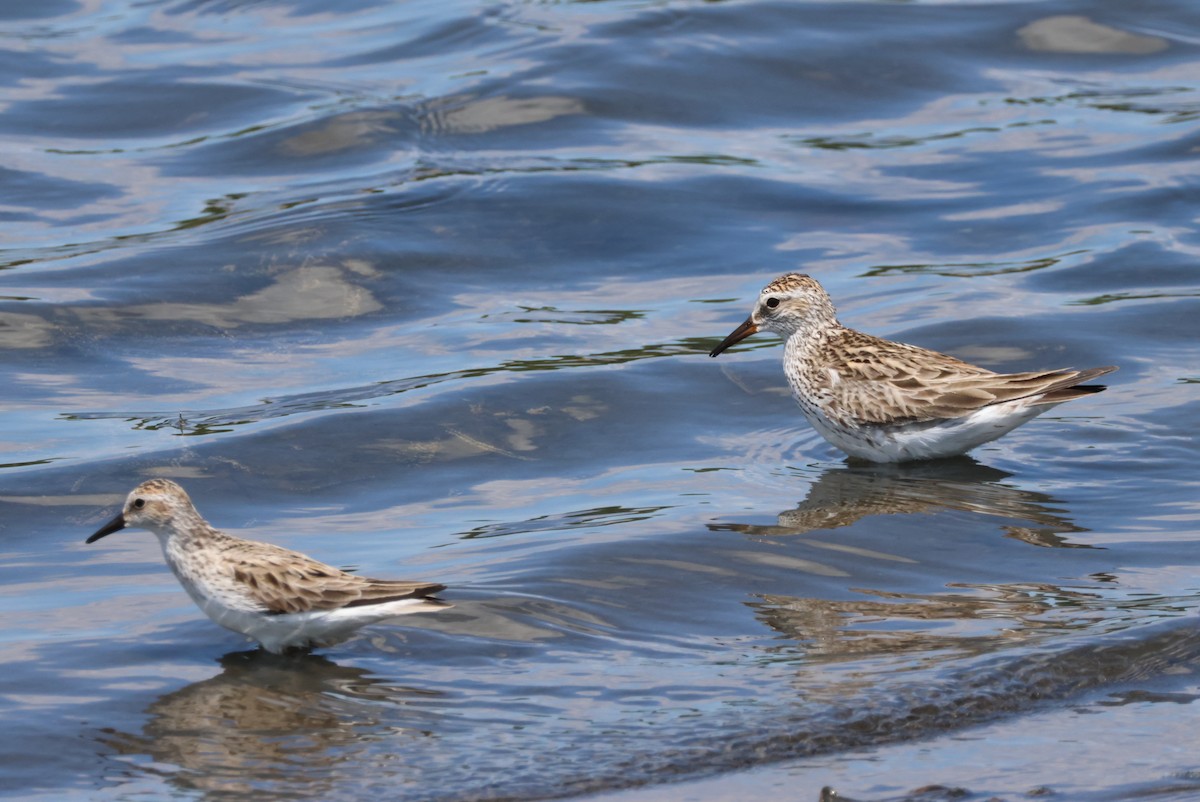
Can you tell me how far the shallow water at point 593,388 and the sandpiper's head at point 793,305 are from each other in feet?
2.96

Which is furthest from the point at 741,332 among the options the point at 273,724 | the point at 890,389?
the point at 273,724

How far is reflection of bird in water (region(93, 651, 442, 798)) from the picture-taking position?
28.1 ft

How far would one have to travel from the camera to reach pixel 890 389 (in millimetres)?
13609

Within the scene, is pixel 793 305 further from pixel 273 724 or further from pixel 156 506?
pixel 273 724

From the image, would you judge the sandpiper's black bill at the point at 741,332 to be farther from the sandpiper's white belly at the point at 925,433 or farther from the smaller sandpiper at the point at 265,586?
the smaller sandpiper at the point at 265,586

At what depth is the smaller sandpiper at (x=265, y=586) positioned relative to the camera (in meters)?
9.61

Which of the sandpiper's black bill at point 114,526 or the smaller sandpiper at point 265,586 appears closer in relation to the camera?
the smaller sandpiper at point 265,586

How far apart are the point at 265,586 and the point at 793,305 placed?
6.00 metres

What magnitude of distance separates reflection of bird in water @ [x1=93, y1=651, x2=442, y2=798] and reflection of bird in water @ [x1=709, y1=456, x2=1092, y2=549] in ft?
10.4

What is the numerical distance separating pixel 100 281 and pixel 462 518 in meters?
6.61

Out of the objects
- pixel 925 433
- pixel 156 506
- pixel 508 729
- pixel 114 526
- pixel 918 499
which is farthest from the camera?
pixel 925 433

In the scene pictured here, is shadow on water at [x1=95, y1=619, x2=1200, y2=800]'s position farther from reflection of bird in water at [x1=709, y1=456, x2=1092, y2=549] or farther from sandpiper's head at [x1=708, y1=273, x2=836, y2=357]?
sandpiper's head at [x1=708, y1=273, x2=836, y2=357]

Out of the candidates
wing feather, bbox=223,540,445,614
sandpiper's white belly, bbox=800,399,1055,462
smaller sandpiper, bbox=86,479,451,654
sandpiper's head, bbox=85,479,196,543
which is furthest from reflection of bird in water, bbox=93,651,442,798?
sandpiper's white belly, bbox=800,399,1055,462

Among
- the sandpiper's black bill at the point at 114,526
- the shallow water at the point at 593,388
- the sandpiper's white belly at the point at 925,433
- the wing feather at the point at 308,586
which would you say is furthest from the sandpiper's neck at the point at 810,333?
the sandpiper's black bill at the point at 114,526
